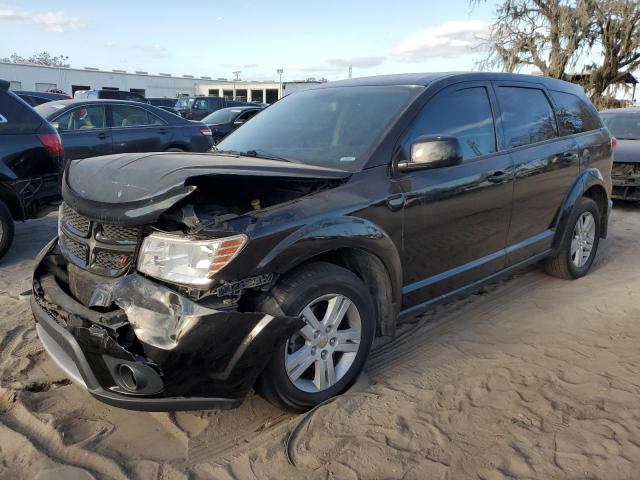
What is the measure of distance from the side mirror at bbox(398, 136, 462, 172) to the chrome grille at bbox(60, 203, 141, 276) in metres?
1.62

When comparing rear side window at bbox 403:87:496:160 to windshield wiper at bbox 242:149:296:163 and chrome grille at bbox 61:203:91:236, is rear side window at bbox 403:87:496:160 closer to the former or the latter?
windshield wiper at bbox 242:149:296:163

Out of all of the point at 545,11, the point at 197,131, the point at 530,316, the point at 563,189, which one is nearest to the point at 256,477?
the point at 530,316

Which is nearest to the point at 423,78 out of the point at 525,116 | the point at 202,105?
the point at 525,116

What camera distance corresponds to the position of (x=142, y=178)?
263 cm

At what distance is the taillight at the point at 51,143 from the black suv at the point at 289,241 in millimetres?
2462

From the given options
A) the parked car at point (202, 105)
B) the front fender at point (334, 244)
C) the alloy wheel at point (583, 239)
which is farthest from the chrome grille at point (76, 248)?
the parked car at point (202, 105)

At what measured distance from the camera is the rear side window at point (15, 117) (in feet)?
17.5

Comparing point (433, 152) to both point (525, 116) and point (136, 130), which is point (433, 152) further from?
point (136, 130)

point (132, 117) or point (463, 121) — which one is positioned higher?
point (463, 121)

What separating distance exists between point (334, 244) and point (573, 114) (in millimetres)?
3392

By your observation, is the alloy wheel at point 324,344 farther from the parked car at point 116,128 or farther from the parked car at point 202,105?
the parked car at point 202,105

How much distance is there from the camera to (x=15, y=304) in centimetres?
431

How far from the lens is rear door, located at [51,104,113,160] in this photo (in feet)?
27.3

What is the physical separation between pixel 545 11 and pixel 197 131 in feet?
78.0
